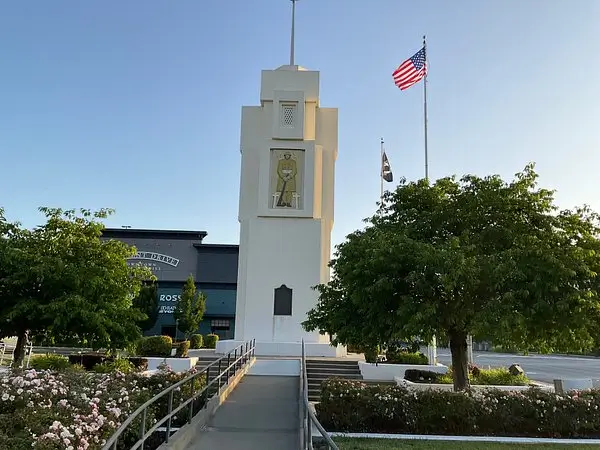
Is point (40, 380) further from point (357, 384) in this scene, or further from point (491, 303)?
point (491, 303)

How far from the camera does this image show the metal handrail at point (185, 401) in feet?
18.5

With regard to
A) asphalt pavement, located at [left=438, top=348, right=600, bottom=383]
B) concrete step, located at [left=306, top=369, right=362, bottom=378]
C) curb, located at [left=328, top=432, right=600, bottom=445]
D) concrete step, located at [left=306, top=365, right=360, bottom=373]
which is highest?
concrete step, located at [left=306, top=365, right=360, bottom=373]

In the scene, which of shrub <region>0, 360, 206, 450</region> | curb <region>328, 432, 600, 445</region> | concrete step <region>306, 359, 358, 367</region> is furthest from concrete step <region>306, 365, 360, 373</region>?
shrub <region>0, 360, 206, 450</region>

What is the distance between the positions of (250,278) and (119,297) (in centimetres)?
1232

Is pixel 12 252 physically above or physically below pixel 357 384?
above

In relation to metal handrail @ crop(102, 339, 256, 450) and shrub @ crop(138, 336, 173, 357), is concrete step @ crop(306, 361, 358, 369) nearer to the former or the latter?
metal handrail @ crop(102, 339, 256, 450)

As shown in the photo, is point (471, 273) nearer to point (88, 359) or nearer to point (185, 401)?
point (185, 401)

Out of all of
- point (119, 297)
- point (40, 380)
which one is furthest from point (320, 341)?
point (40, 380)

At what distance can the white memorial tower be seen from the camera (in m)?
26.3

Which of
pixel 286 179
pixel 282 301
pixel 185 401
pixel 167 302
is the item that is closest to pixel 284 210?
pixel 286 179

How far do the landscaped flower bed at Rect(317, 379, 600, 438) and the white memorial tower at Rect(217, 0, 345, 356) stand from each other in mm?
12963

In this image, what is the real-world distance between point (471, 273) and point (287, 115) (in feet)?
65.5

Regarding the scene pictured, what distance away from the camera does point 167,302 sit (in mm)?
51375

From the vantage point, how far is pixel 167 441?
303 inches
